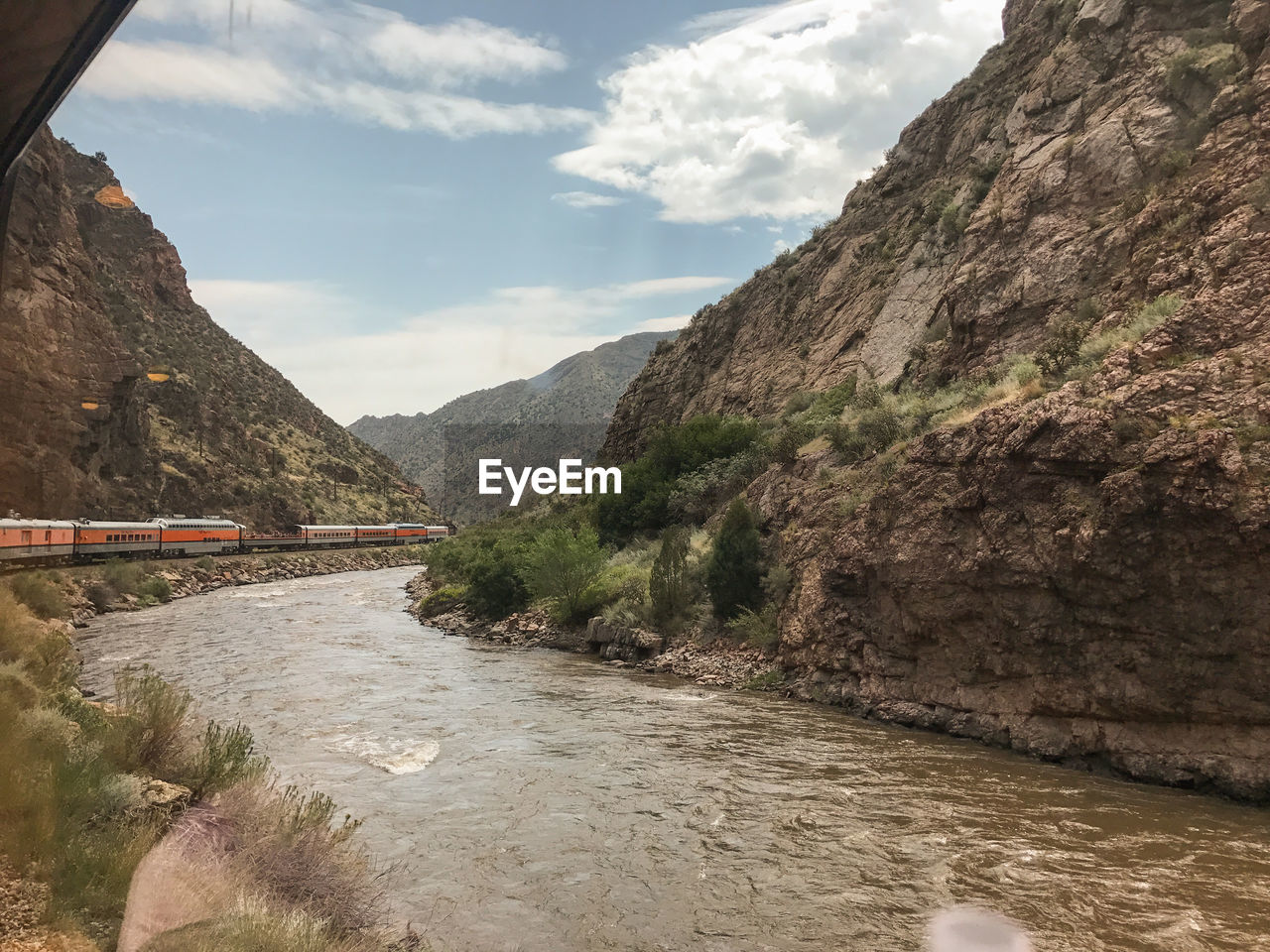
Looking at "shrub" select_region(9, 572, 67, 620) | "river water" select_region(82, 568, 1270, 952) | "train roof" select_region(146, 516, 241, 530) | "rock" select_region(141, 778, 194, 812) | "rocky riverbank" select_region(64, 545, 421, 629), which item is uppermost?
"train roof" select_region(146, 516, 241, 530)

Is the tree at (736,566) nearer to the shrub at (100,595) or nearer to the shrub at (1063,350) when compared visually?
the shrub at (1063,350)

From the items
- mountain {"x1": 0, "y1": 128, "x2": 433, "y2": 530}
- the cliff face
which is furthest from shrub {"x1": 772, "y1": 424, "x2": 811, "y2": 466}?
mountain {"x1": 0, "y1": 128, "x2": 433, "y2": 530}

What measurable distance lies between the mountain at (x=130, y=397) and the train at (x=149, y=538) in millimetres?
1262

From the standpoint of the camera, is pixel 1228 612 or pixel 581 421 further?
pixel 581 421

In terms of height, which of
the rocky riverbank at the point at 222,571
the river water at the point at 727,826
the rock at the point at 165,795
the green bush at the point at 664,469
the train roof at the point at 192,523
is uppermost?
the green bush at the point at 664,469

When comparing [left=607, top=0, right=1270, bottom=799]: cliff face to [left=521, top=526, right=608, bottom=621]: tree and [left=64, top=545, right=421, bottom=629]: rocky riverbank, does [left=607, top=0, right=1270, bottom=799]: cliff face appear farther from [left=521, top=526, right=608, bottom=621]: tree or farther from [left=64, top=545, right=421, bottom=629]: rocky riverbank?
[left=64, top=545, right=421, bottom=629]: rocky riverbank

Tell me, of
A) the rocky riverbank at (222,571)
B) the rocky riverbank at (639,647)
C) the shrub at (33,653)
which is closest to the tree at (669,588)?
the rocky riverbank at (639,647)

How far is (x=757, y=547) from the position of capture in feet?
73.7

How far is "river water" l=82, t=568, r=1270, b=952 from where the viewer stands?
7840 mm

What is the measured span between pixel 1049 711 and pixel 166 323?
315 ft

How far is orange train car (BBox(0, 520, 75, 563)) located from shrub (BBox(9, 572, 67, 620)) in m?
3.29

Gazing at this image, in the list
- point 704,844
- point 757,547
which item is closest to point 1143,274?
point 757,547

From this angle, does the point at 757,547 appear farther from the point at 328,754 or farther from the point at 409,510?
the point at 409,510

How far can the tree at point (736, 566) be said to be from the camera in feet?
73.3
